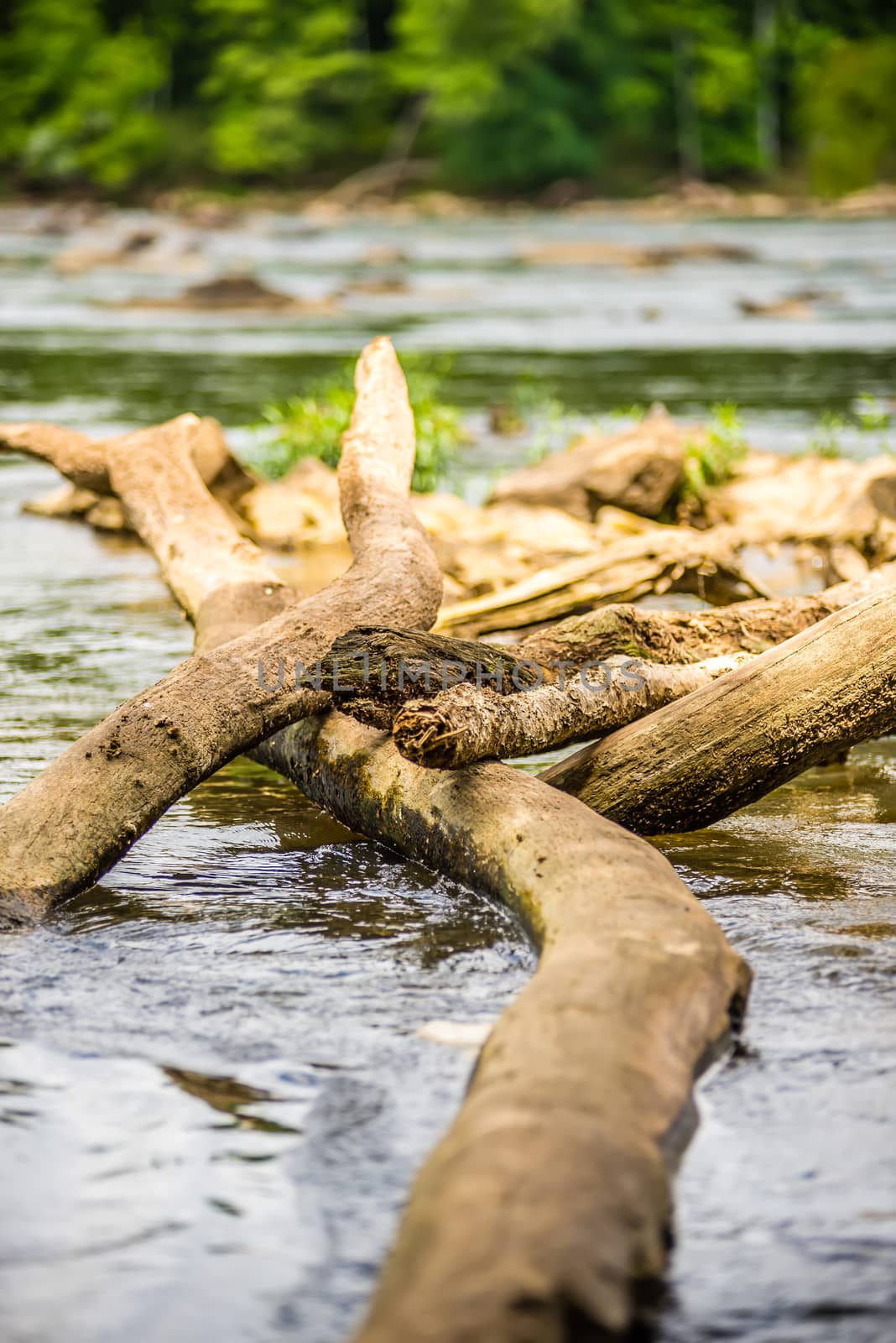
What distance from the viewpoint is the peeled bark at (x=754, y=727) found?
423cm

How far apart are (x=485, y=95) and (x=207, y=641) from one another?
61701mm

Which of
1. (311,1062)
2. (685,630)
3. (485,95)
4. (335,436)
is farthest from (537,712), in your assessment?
(485,95)

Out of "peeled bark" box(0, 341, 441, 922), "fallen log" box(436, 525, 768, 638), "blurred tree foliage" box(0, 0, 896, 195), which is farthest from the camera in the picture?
"blurred tree foliage" box(0, 0, 896, 195)

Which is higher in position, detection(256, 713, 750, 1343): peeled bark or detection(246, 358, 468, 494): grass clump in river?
detection(246, 358, 468, 494): grass clump in river

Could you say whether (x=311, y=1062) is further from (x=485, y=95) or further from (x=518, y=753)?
(x=485, y=95)

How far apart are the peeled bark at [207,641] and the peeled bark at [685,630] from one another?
59 centimetres

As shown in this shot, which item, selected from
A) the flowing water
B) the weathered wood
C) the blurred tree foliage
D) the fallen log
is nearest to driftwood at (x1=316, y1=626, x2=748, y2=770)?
the flowing water

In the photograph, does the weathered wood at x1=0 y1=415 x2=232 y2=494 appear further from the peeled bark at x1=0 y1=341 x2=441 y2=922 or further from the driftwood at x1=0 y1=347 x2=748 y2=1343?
the driftwood at x1=0 y1=347 x2=748 y2=1343

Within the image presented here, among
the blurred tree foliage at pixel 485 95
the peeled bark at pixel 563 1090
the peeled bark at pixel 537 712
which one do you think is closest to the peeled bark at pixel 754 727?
the peeled bark at pixel 537 712

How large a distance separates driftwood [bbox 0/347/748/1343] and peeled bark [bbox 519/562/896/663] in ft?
2.24

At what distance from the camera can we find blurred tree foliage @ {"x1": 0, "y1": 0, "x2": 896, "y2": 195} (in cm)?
6281

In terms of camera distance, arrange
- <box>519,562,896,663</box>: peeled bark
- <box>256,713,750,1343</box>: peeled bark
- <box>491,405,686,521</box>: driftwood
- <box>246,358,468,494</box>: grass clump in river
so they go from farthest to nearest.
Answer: <box>246,358,468,494</box>: grass clump in river
<box>491,405,686,521</box>: driftwood
<box>519,562,896,663</box>: peeled bark
<box>256,713,750,1343</box>: peeled bark

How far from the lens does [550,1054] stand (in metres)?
2.62

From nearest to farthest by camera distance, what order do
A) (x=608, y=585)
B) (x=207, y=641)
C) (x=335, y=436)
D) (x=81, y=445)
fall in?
(x=207, y=641) → (x=608, y=585) → (x=81, y=445) → (x=335, y=436)
